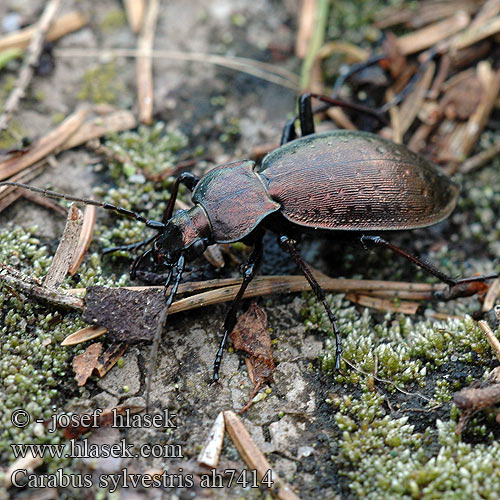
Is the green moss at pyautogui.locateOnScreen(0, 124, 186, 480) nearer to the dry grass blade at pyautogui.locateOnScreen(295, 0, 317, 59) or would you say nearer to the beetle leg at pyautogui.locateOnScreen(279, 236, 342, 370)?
the beetle leg at pyautogui.locateOnScreen(279, 236, 342, 370)

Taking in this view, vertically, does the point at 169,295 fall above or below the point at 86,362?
above

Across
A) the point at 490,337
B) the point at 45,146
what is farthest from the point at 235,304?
the point at 45,146

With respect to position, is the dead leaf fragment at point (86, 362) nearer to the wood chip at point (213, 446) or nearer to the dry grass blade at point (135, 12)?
the wood chip at point (213, 446)

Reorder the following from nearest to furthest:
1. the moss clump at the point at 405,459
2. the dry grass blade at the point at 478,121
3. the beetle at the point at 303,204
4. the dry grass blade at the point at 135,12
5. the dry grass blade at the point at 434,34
A: 1. the moss clump at the point at 405,459
2. the beetle at the point at 303,204
3. the dry grass blade at the point at 478,121
4. the dry grass blade at the point at 434,34
5. the dry grass blade at the point at 135,12

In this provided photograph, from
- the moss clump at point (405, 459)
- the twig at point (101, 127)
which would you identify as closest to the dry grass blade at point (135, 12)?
the twig at point (101, 127)

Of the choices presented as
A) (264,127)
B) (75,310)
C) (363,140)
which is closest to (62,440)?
(75,310)

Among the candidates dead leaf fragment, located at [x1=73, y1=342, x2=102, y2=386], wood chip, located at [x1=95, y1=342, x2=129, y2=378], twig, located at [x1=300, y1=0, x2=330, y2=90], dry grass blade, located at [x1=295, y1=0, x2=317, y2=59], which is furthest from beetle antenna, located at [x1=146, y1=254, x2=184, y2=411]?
dry grass blade, located at [x1=295, y1=0, x2=317, y2=59]

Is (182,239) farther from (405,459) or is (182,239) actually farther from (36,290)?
(405,459)
